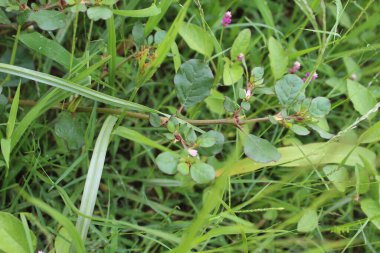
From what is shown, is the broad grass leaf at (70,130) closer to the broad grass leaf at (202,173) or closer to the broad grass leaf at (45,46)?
the broad grass leaf at (45,46)

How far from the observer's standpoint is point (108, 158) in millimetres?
1741

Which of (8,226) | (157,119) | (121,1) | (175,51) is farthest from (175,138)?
(121,1)

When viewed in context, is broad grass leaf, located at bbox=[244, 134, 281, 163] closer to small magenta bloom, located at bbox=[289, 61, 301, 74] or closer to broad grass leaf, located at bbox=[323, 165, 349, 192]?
broad grass leaf, located at bbox=[323, 165, 349, 192]

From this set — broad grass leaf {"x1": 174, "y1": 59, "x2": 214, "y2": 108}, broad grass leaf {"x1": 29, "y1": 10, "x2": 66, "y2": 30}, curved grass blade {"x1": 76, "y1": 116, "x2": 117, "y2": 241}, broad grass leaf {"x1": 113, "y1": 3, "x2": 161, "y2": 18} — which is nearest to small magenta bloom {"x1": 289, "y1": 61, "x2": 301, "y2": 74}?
broad grass leaf {"x1": 174, "y1": 59, "x2": 214, "y2": 108}

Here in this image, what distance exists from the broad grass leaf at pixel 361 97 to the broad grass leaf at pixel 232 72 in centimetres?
36

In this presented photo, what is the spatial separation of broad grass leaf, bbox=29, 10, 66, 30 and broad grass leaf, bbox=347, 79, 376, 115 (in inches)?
35.3

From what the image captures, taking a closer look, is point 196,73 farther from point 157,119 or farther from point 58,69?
point 58,69

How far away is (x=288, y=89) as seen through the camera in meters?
1.31

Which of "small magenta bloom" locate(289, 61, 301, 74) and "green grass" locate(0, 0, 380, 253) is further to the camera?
"small magenta bloom" locate(289, 61, 301, 74)

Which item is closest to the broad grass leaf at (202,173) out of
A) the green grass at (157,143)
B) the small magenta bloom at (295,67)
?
the green grass at (157,143)

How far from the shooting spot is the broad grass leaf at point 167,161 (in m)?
1.17

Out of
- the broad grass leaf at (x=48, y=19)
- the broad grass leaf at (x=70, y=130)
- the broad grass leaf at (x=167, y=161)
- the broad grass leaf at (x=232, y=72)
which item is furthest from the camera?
the broad grass leaf at (x=232, y=72)

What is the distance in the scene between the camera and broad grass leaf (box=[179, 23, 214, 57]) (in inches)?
61.8

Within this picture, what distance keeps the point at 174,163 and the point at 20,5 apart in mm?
Result: 577
